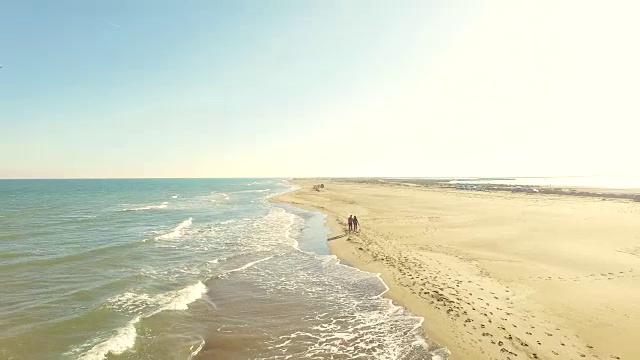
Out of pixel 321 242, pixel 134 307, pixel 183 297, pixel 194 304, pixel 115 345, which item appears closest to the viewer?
pixel 115 345

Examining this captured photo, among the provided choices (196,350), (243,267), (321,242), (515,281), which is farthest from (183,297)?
(515,281)

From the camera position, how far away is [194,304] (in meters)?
14.9

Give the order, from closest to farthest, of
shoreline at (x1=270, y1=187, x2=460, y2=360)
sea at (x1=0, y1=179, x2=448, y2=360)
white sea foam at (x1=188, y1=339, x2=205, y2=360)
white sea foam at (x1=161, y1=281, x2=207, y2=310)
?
white sea foam at (x1=188, y1=339, x2=205, y2=360)
sea at (x1=0, y1=179, x2=448, y2=360)
shoreline at (x1=270, y1=187, x2=460, y2=360)
white sea foam at (x1=161, y1=281, x2=207, y2=310)

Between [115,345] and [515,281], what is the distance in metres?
17.0

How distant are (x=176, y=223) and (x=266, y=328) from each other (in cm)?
3142

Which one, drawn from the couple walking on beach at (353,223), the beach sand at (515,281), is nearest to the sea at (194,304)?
the beach sand at (515,281)

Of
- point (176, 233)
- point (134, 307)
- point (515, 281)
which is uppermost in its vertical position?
point (515, 281)

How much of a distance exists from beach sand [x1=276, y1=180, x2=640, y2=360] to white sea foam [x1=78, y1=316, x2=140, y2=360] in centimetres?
993

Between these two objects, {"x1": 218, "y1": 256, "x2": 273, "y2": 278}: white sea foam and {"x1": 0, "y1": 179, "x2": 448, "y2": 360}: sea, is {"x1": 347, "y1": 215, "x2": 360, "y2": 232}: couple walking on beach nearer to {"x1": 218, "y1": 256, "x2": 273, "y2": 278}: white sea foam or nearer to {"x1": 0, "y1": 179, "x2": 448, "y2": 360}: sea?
{"x1": 0, "y1": 179, "x2": 448, "y2": 360}: sea

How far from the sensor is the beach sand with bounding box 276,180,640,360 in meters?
10.9

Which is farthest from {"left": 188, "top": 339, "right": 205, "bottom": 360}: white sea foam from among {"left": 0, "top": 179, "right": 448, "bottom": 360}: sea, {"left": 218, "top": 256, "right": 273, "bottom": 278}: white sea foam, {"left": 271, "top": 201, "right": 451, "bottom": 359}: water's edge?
{"left": 218, "top": 256, "right": 273, "bottom": 278}: white sea foam

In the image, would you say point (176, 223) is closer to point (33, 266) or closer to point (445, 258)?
point (33, 266)

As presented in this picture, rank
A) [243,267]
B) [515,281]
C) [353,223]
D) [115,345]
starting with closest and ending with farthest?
[115,345]
[515,281]
[243,267]
[353,223]

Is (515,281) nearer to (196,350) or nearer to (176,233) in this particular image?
(196,350)
